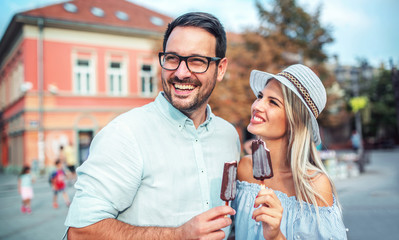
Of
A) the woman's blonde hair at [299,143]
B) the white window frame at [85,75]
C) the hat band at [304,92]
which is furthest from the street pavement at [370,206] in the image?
the white window frame at [85,75]

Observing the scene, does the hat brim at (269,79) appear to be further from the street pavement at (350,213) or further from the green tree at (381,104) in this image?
the green tree at (381,104)

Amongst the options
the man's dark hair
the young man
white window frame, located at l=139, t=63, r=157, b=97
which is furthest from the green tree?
the young man

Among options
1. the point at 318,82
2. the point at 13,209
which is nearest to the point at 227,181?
the point at 318,82

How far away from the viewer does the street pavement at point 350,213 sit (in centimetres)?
648

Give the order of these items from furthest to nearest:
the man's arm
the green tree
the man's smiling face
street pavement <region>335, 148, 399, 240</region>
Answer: the green tree
street pavement <region>335, 148, 399, 240</region>
the man's smiling face
the man's arm

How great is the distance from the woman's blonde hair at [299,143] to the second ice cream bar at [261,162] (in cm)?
48

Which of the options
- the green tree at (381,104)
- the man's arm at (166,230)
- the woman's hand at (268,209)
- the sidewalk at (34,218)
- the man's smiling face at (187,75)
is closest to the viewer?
the man's arm at (166,230)

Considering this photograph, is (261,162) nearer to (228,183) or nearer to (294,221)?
(228,183)

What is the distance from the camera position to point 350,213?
25.0 ft

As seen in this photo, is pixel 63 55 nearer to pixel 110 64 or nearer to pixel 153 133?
pixel 110 64

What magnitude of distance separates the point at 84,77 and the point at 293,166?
62.6ft

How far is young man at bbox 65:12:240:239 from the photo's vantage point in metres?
1.60

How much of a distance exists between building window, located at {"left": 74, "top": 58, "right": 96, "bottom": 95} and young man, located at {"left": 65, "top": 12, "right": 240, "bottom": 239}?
1855 centimetres

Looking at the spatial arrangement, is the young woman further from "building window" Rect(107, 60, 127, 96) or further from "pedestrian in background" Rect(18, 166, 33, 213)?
"building window" Rect(107, 60, 127, 96)
